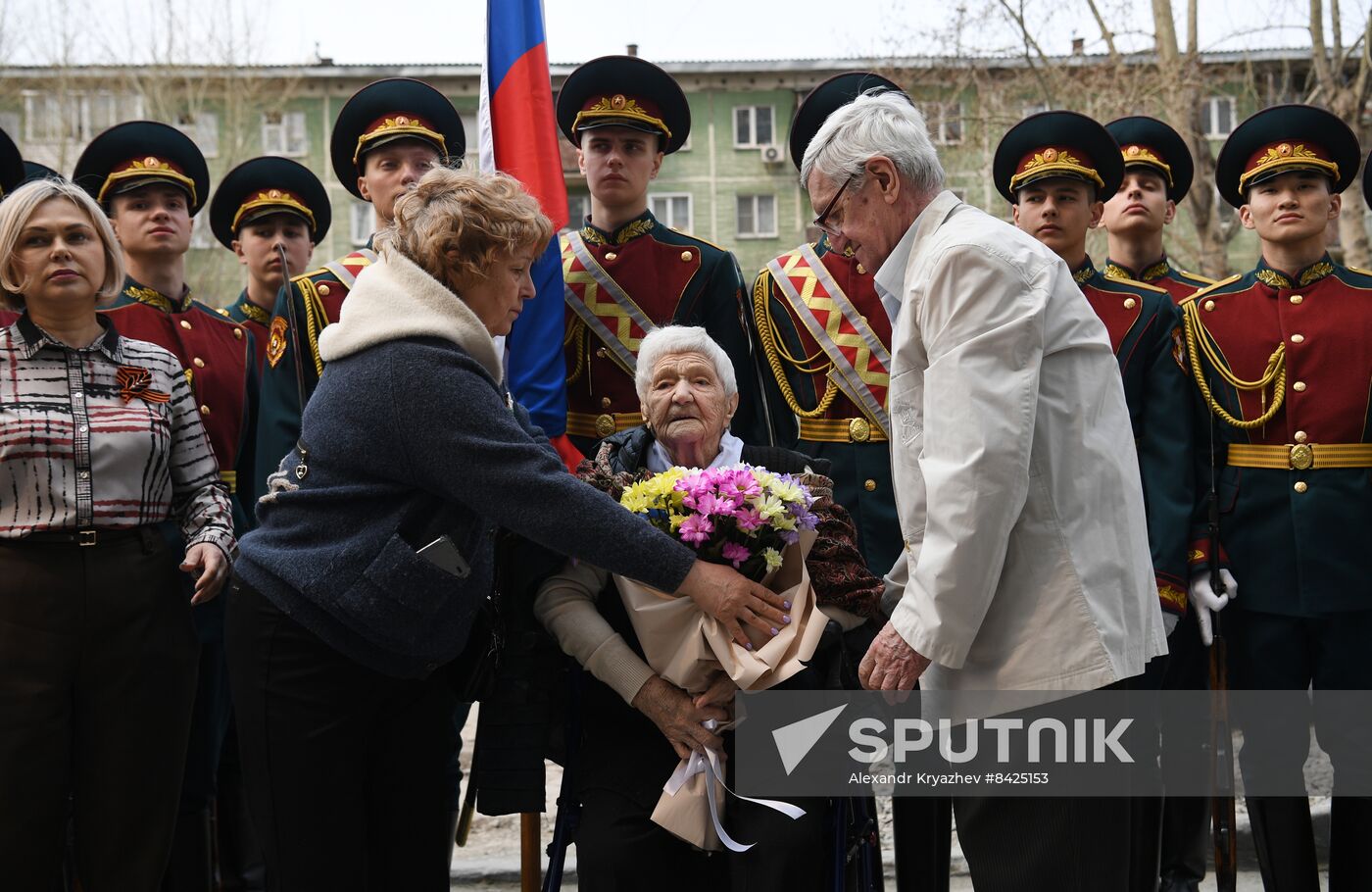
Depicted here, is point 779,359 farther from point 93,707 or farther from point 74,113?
point 74,113

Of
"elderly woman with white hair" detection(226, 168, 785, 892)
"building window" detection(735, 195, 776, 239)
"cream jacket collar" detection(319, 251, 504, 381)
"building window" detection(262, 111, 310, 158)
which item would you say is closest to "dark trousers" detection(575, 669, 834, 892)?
"elderly woman with white hair" detection(226, 168, 785, 892)

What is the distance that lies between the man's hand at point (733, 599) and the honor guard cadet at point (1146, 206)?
2.79 metres

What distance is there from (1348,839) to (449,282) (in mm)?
3179

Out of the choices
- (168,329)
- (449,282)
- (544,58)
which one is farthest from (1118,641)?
(168,329)

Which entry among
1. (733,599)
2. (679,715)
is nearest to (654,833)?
(679,715)

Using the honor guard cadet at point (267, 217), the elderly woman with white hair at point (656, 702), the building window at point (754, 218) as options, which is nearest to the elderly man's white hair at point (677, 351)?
the elderly woman with white hair at point (656, 702)

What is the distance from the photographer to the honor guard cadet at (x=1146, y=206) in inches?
217

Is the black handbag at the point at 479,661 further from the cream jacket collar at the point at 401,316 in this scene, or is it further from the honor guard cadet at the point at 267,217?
the honor guard cadet at the point at 267,217

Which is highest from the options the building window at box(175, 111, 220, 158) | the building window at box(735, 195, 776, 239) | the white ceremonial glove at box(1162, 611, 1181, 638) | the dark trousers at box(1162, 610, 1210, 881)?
the building window at box(175, 111, 220, 158)

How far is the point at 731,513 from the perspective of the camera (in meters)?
3.33

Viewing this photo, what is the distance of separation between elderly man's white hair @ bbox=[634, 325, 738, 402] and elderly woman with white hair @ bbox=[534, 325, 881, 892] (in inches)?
2.2

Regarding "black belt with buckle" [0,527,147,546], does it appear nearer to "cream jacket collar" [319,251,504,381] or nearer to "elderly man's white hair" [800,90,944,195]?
"cream jacket collar" [319,251,504,381]

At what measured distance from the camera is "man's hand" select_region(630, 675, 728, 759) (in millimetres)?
3430

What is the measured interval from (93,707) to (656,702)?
1451mm
